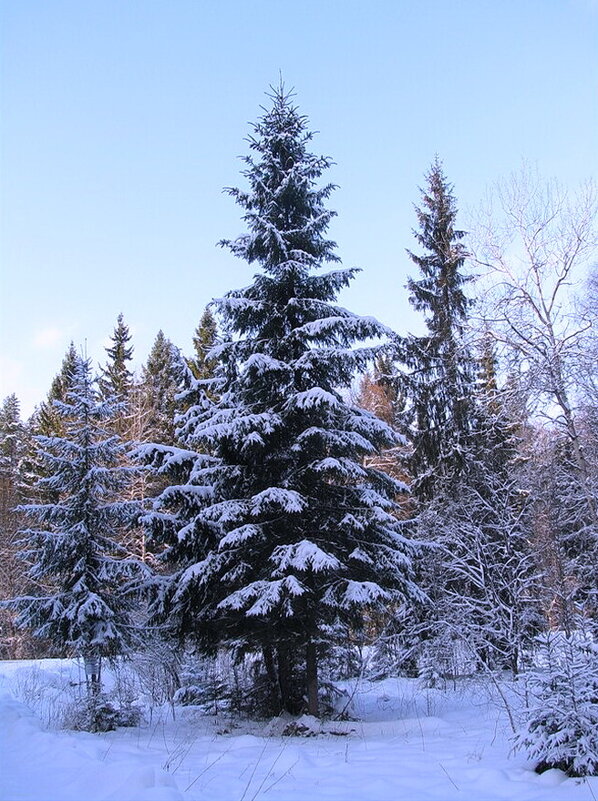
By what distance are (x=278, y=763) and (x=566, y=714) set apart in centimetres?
333

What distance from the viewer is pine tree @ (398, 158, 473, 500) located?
52.7 feet

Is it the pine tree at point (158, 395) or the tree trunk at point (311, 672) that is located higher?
the pine tree at point (158, 395)

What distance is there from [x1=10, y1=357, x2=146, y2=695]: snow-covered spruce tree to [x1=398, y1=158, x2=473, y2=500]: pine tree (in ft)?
27.7

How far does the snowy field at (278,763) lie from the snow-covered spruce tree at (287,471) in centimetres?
175

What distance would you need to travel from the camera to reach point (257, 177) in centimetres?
1195

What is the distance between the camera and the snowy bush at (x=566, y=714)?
5.25 m

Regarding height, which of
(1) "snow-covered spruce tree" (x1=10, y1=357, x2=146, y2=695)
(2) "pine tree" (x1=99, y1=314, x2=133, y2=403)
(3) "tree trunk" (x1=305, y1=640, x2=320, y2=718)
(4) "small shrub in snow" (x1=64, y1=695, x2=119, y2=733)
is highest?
(2) "pine tree" (x1=99, y1=314, x2=133, y2=403)

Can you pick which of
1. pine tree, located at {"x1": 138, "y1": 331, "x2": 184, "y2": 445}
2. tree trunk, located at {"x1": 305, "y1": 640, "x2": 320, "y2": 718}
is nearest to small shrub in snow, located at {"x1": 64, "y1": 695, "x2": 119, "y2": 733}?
tree trunk, located at {"x1": 305, "y1": 640, "x2": 320, "y2": 718}

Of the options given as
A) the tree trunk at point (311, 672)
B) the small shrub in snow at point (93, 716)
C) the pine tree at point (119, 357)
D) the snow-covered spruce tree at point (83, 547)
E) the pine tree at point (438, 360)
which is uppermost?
the pine tree at point (119, 357)

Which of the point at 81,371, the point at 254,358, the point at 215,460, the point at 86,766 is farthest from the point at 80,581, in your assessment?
the point at 86,766

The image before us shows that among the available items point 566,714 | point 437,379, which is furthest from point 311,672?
point 437,379

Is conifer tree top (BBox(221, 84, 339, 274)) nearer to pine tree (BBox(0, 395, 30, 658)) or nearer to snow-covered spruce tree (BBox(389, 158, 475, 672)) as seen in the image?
snow-covered spruce tree (BBox(389, 158, 475, 672))

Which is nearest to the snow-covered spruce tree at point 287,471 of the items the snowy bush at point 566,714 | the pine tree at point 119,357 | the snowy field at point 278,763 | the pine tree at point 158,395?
the snowy field at point 278,763

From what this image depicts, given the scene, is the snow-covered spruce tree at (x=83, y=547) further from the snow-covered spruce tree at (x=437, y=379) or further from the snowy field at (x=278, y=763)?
the snow-covered spruce tree at (x=437, y=379)
